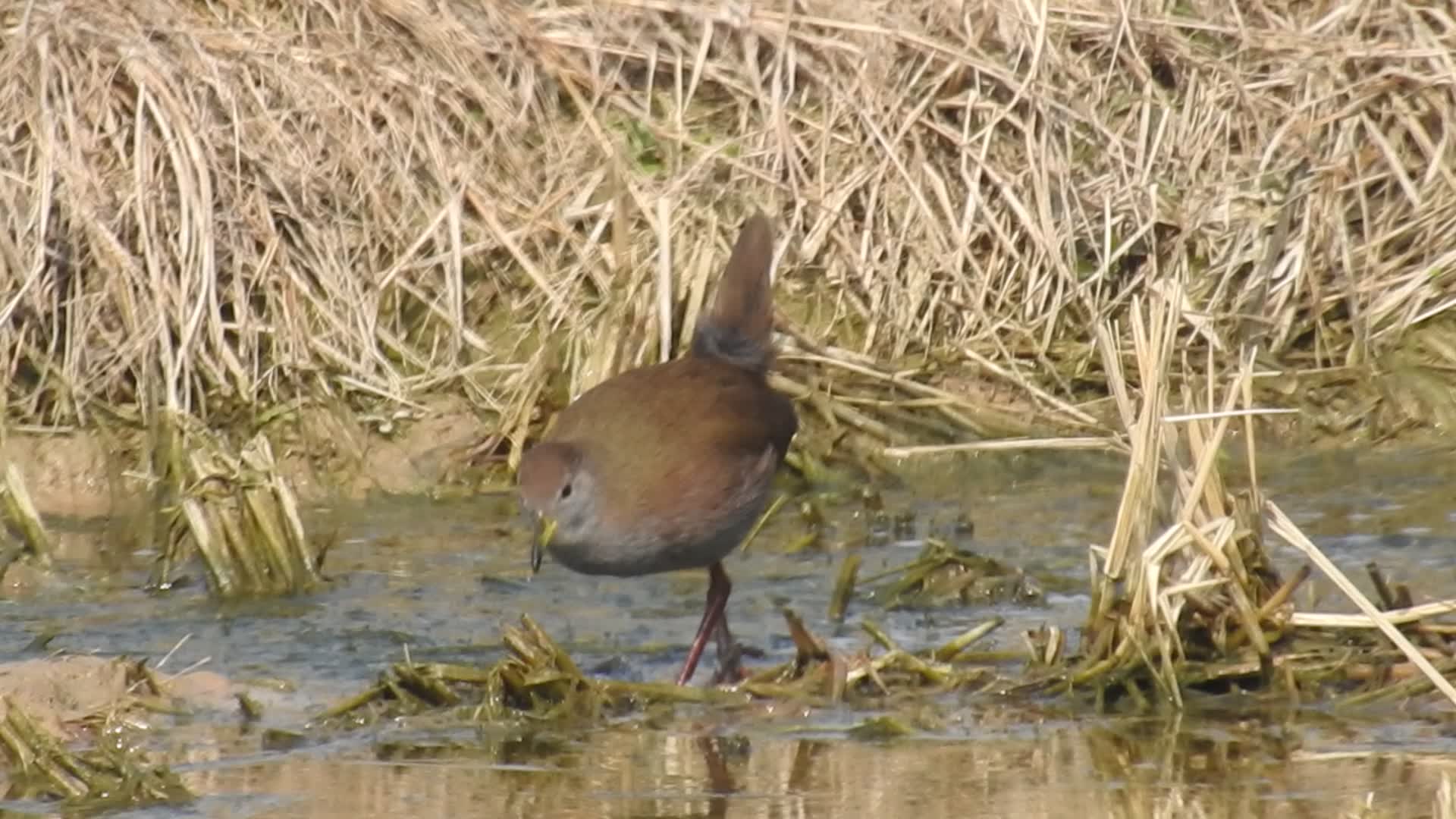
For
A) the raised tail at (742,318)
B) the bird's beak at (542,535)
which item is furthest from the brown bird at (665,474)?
the raised tail at (742,318)

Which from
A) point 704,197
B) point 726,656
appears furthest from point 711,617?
point 704,197

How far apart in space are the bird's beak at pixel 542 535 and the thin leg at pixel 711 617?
44 centimetres

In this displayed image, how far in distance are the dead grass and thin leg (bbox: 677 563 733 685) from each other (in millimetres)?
1645

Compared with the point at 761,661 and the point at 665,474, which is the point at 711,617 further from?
the point at 665,474

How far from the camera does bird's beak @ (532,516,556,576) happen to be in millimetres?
6031

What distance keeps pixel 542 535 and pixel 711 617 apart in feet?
1.69

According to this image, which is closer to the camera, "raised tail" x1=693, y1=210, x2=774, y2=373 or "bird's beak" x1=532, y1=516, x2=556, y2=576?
"bird's beak" x1=532, y1=516, x2=556, y2=576

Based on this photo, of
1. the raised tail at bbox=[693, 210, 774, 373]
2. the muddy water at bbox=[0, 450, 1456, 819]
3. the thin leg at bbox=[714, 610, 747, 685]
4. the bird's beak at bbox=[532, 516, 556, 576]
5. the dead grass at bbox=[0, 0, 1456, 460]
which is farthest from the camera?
the dead grass at bbox=[0, 0, 1456, 460]

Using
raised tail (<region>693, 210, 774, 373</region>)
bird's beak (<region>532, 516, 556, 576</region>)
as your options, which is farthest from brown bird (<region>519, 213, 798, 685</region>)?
raised tail (<region>693, 210, 774, 373</region>)

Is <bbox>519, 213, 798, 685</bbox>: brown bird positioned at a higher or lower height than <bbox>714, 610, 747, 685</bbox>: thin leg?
higher

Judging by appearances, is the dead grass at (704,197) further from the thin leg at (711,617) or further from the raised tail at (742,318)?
the thin leg at (711,617)

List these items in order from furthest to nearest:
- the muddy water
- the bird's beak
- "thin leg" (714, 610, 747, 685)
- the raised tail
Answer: the raised tail < "thin leg" (714, 610, 747, 685) < the bird's beak < the muddy water

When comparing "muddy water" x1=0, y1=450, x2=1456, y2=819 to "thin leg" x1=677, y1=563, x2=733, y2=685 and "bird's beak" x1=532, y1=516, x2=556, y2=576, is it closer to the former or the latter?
"thin leg" x1=677, y1=563, x2=733, y2=685

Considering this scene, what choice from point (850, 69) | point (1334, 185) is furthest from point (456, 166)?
point (1334, 185)
